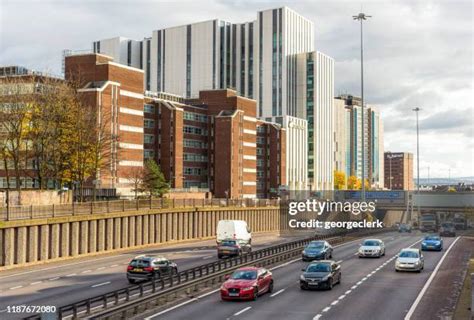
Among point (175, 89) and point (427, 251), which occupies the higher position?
point (175, 89)

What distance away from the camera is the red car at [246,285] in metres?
30.5

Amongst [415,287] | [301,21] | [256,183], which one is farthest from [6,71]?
[301,21]

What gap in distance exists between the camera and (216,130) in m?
131

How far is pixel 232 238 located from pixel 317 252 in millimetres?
10107

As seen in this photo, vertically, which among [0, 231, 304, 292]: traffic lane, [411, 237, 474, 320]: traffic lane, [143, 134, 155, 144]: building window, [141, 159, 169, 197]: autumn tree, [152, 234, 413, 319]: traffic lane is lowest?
[0, 231, 304, 292]: traffic lane

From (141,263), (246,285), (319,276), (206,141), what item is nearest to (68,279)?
(141,263)

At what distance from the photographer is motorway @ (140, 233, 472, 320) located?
27125mm

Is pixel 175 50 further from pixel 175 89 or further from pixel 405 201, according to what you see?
pixel 405 201

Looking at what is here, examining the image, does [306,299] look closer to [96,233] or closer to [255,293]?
[255,293]

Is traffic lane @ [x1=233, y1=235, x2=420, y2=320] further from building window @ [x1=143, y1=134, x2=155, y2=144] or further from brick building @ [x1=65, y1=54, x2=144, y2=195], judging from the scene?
building window @ [x1=143, y1=134, x2=155, y2=144]

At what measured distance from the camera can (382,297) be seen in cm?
3212

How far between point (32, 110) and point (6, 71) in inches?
1548

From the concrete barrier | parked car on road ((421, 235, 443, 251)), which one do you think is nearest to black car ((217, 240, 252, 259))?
the concrete barrier

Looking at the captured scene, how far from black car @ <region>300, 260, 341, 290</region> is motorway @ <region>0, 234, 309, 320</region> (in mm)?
10225
